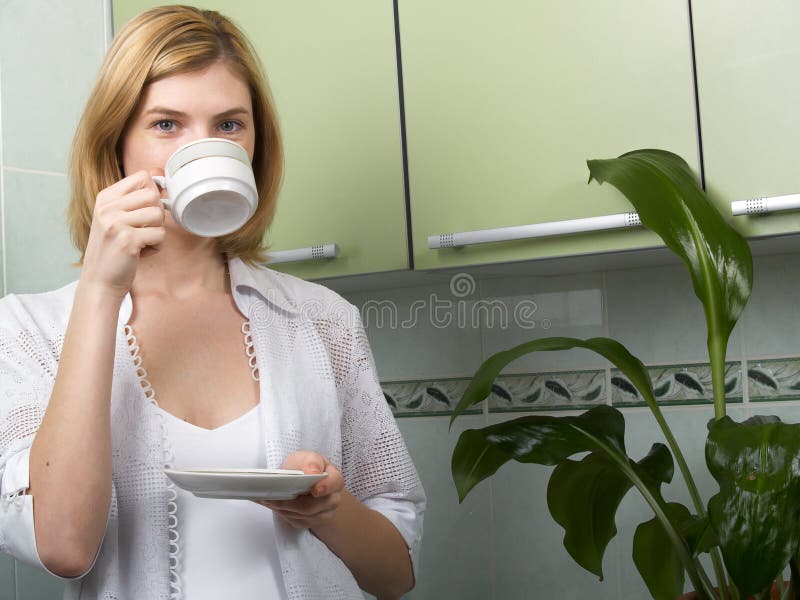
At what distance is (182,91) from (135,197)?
20 cm

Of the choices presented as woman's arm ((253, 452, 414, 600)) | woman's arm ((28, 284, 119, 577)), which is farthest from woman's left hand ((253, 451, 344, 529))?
woman's arm ((28, 284, 119, 577))

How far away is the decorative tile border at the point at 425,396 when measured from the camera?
5.37 ft

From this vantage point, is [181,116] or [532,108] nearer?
[181,116]

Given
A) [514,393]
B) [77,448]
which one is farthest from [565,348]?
[77,448]

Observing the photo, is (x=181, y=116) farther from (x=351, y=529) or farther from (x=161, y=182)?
(x=351, y=529)

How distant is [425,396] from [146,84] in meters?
0.89

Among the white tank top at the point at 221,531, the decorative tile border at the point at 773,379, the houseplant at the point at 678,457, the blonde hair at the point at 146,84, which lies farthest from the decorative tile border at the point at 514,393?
the white tank top at the point at 221,531

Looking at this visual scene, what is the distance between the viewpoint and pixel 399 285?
1641mm

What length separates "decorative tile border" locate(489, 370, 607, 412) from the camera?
1.49 meters

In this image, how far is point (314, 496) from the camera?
82 centimetres

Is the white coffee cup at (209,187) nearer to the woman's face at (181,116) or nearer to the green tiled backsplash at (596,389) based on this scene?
the woman's face at (181,116)

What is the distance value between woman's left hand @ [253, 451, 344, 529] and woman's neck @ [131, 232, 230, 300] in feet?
0.98

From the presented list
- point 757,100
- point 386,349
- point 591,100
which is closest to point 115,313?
point 591,100

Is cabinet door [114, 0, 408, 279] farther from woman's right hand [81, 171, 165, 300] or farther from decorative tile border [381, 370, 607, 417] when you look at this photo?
woman's right hand [81, 171, 165, 300]
